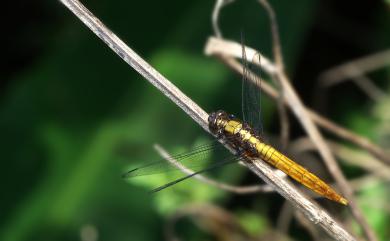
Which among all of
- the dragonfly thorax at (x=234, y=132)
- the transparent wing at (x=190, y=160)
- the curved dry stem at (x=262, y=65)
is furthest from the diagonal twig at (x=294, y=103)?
the transparent wing at (x=190, y=160)

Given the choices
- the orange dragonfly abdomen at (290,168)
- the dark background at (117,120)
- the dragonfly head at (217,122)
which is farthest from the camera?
the dark background at (117,120)

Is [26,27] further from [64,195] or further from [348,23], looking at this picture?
[348,23]

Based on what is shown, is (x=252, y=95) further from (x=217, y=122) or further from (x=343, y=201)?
(x=343, y=201)

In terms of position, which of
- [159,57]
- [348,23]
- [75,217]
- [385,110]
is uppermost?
[348,23]

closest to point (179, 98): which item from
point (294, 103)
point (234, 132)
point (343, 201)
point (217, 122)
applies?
point (217, 122)

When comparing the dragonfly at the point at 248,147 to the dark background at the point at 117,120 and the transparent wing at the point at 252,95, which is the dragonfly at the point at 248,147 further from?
the dark background at the point at 117,120

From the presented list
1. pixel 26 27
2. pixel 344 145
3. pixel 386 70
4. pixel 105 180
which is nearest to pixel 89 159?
pixel 105 180
